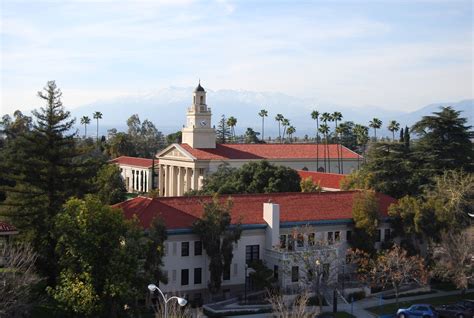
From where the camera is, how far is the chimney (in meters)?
44.2

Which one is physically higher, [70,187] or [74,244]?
[70,187]

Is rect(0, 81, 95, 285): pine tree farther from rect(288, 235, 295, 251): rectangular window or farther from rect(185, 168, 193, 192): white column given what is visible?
rect(185, 168, 193, 192): white column

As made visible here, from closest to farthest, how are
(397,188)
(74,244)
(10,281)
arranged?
(10,281)
(74,244)
(397,188)

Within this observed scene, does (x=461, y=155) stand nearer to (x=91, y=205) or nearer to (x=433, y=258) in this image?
(x=433, y=258)

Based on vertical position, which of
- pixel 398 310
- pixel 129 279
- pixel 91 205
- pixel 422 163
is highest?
pixel 422 163

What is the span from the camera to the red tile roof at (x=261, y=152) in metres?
91.3

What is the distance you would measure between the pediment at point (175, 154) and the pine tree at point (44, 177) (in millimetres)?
48310

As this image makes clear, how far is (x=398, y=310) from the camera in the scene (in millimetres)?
38406

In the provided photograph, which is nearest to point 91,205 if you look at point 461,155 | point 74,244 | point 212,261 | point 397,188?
point 74,244

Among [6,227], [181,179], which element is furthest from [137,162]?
[6,227]

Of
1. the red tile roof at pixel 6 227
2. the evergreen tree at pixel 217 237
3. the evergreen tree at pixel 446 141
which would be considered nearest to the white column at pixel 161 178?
the evergreen tree at pixel 446 141

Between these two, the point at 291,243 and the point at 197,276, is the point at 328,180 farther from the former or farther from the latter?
the point at 197,276

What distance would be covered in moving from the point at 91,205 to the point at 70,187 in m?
7.39

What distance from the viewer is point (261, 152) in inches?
3831
